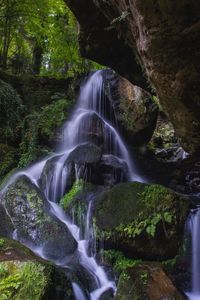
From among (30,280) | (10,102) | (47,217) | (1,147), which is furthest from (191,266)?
(10,102)

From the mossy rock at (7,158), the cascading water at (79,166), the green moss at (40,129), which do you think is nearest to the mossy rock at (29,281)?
the cascading water at (79,166)

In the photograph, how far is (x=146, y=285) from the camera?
197 inches

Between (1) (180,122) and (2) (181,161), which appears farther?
(2) (181,161)

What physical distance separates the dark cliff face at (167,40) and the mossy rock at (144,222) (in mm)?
1646

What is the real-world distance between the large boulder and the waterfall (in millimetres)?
2212

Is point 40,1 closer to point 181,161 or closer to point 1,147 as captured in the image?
point 1,147

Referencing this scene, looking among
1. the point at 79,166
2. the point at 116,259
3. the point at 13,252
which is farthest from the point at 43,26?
the point at 13,252

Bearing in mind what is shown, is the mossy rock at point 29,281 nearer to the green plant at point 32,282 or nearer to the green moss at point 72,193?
the green plant at point 32,282

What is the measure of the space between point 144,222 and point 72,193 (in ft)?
6.55

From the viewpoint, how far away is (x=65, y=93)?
1182 cm

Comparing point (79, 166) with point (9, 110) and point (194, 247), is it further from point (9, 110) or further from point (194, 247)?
point (9, 110)

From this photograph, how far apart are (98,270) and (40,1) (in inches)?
315

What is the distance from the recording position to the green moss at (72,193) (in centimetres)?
764

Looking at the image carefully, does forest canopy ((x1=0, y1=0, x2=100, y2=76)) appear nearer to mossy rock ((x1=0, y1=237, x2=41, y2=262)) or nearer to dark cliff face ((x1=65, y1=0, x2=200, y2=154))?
dark cliff face ((x1=65, y1=0, x2=200, y2=154))
